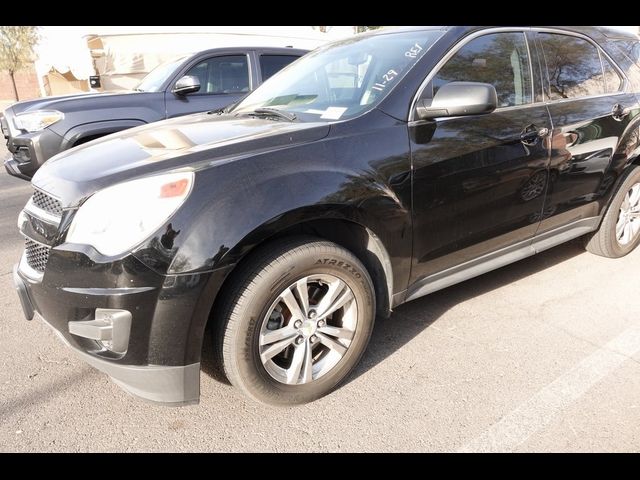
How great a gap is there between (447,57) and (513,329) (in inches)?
66.1

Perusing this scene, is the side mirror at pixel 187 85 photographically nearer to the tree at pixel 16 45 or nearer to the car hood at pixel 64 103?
the car hood at pixel 64 103

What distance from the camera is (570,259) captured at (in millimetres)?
4039

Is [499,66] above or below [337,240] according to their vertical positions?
above

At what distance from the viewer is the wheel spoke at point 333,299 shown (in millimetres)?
2252

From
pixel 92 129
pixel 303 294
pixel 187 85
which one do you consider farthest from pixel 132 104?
pixel 303 294

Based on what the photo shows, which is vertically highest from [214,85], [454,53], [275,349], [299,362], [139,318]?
[454,53]

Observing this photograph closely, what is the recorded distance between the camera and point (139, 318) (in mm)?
1836

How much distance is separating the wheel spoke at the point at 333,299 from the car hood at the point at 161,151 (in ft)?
2.29

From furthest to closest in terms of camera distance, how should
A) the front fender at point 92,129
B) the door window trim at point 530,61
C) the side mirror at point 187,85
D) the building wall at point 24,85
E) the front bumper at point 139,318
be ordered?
the building wall at point 24,85 < the side mirror at point 187,85 < the front fender at point 92,129 < the door window trim at point 530,61 < the front bumper at point 139,318

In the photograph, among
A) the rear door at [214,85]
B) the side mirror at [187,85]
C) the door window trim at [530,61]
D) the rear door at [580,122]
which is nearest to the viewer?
the door window trim at [530,61]

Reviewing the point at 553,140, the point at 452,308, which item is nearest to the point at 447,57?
the point at 553,140

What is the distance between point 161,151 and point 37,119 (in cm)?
391

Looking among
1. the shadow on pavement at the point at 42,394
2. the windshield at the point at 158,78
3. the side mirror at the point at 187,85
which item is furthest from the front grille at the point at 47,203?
the windshield at the point at 158,78

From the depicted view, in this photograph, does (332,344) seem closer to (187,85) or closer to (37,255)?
(37,255)
